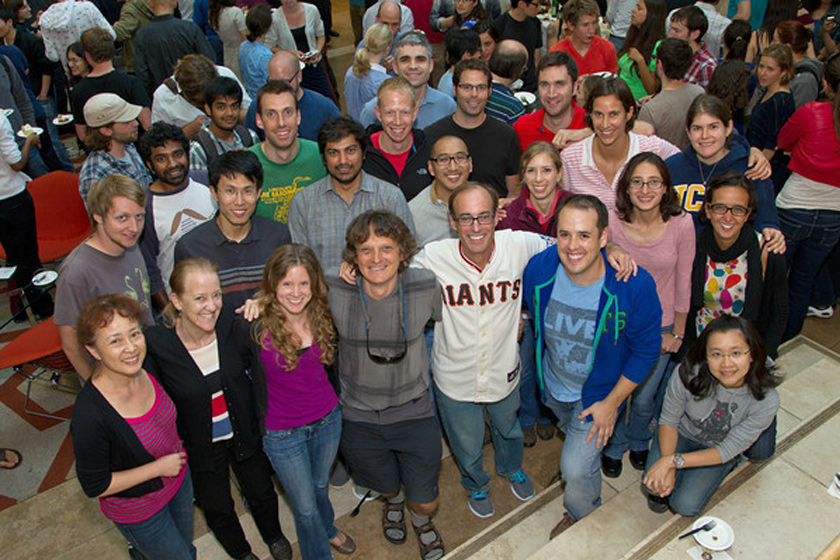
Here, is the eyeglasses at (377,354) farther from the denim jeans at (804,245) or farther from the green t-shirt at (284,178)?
the denim jeans at (804,245)

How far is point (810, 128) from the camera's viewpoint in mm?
4410

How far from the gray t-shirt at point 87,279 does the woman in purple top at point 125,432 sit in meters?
0.51

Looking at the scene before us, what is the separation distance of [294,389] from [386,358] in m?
0.45

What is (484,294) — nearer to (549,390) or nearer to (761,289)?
(549,390)

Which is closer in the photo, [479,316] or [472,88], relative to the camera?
[479,316]

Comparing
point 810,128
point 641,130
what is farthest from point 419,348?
point 810,128

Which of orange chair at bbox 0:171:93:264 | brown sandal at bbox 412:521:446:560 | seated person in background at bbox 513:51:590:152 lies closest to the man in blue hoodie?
brown sandal at bbox 412:521:446:560

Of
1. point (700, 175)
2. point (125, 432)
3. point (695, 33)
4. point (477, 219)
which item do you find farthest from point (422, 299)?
point (695, 33)

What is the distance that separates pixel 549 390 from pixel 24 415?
385 cm

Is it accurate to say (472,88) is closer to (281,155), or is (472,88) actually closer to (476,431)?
(281,155)

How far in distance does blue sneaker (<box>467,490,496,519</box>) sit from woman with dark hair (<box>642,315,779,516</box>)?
928 millimetres

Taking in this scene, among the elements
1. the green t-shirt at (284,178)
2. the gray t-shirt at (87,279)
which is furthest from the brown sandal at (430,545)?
the green t-shirt at (284,178)

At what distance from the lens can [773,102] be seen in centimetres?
498

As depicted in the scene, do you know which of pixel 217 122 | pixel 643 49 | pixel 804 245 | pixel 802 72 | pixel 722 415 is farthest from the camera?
pixel 643 49
